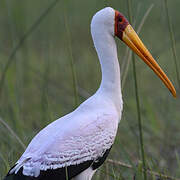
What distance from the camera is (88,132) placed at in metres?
3.48

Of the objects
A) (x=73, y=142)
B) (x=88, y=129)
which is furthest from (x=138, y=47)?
(x=73, y=142)

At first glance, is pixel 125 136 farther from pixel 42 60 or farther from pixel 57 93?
pixel 42 60

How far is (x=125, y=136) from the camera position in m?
5.81

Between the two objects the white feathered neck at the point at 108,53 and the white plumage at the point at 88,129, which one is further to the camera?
the white feathered neck at the point at 108,53

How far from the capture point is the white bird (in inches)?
131

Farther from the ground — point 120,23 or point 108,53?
point 120,23

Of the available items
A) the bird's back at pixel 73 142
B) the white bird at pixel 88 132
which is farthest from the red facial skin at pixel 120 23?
the bird's back at pixel 73 142

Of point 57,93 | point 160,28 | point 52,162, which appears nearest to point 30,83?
point 57,93

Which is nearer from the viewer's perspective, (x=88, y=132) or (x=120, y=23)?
(x=88, y=132)

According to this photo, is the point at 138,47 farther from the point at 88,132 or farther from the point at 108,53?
the point at 88,132

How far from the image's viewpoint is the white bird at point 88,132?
131 inches

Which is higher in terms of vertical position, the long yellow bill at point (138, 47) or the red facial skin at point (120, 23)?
the red facial skin at point (120, 23)

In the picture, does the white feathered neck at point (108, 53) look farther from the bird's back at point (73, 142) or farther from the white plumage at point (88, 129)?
the bird's back at point (73, 142)

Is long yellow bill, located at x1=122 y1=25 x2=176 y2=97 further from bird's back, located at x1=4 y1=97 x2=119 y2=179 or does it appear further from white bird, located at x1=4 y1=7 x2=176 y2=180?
bird's back, located at x1=4 y1=97 x2=119 y2=179
